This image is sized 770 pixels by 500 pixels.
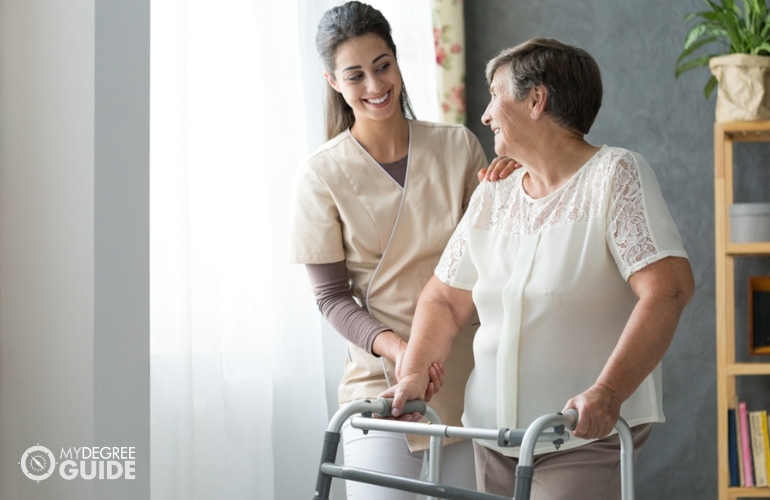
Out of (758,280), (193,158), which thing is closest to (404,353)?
(193,158)

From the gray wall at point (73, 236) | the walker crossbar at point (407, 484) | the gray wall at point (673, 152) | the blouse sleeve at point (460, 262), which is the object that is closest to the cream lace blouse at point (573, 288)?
the blouse sleeve at point (460, 262)

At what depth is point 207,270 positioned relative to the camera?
231cm

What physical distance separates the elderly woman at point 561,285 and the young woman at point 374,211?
252mm

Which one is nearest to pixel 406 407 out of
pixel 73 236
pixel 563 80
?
pixel 563 80

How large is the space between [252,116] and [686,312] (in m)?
1.51

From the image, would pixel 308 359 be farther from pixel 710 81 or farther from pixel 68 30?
pixel 710 81

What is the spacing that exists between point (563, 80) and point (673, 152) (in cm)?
150

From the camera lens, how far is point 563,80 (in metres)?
1.65

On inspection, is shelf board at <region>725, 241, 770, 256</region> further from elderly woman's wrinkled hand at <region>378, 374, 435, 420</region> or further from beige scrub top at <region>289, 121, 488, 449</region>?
elderly woman's wrinkled hand at <region>378, 374, 435, 420</region>

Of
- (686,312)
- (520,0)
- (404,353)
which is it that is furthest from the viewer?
(520,0)

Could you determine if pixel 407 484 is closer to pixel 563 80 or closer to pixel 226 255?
pixel 563 80

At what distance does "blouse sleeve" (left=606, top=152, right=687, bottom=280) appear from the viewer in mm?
1488

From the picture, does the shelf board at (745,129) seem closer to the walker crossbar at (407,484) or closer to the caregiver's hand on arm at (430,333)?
the caregiver's hand on arm at (430,333)

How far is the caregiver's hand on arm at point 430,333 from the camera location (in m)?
1.70
